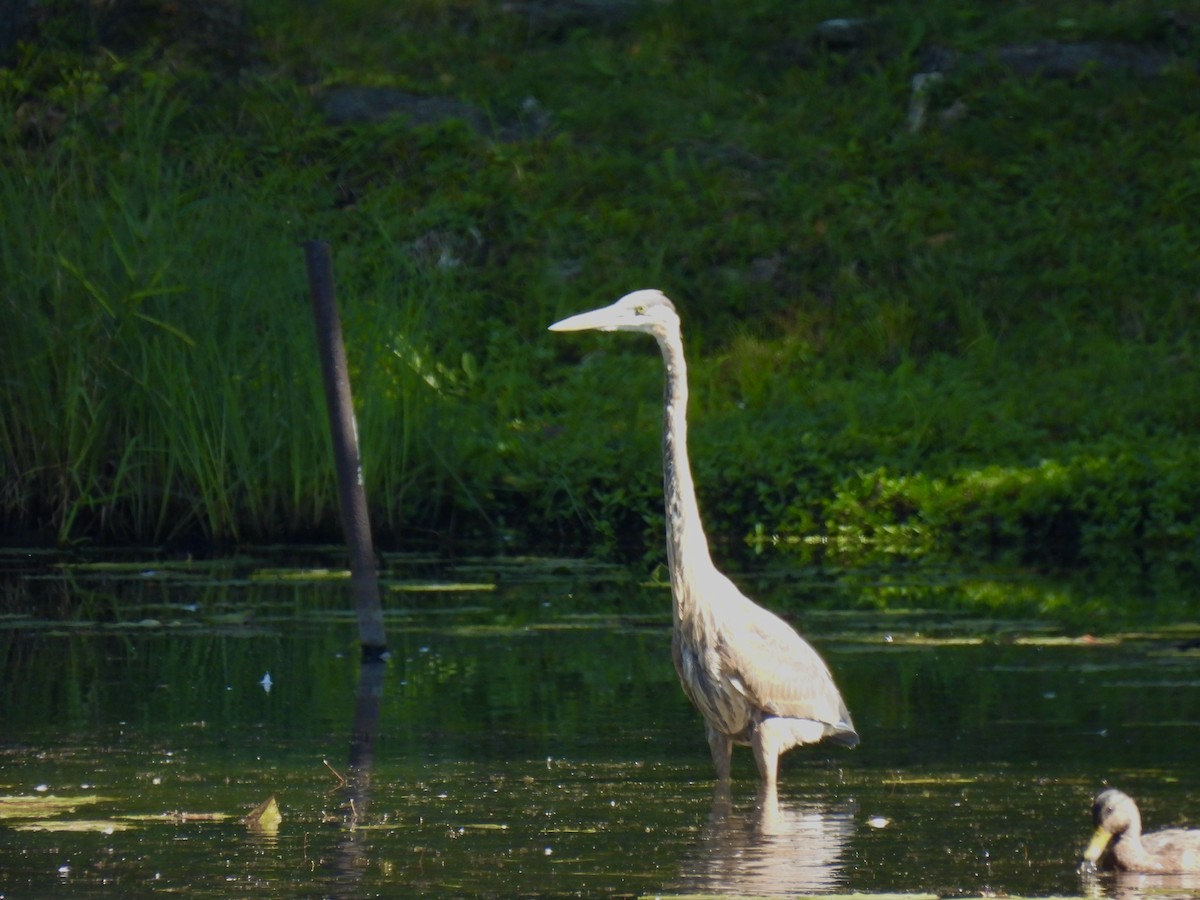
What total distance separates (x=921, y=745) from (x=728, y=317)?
31.3 feet

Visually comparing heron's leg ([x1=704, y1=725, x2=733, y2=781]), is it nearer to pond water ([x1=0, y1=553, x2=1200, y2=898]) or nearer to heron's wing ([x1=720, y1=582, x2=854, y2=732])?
pond water ([x1=0, y1=553, x2=1200, y2=898])

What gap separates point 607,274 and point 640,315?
33.2 feet

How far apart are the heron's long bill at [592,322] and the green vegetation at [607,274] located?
5.31m

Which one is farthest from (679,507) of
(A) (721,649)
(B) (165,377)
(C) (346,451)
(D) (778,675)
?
(B) (165,377)

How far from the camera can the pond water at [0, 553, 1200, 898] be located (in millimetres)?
5316

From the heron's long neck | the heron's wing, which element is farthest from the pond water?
the heron's long neck

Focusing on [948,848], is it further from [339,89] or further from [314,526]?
[339,89]

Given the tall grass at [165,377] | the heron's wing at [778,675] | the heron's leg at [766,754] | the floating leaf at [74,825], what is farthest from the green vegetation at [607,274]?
the floating leaf at [74,825]

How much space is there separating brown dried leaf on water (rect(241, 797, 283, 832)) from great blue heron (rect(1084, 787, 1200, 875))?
84.8 inches

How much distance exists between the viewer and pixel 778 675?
6566 millimetres

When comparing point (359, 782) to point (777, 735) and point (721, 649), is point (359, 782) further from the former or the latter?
point (777, 735)

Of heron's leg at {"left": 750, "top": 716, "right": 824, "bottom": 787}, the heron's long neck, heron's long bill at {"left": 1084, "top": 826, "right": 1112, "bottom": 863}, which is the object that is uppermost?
the heron's long neck

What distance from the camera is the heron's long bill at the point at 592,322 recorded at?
6582mm

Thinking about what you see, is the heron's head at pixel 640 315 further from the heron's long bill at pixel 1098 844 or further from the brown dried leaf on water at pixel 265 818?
the heron's long bill at pixel 1098 844
